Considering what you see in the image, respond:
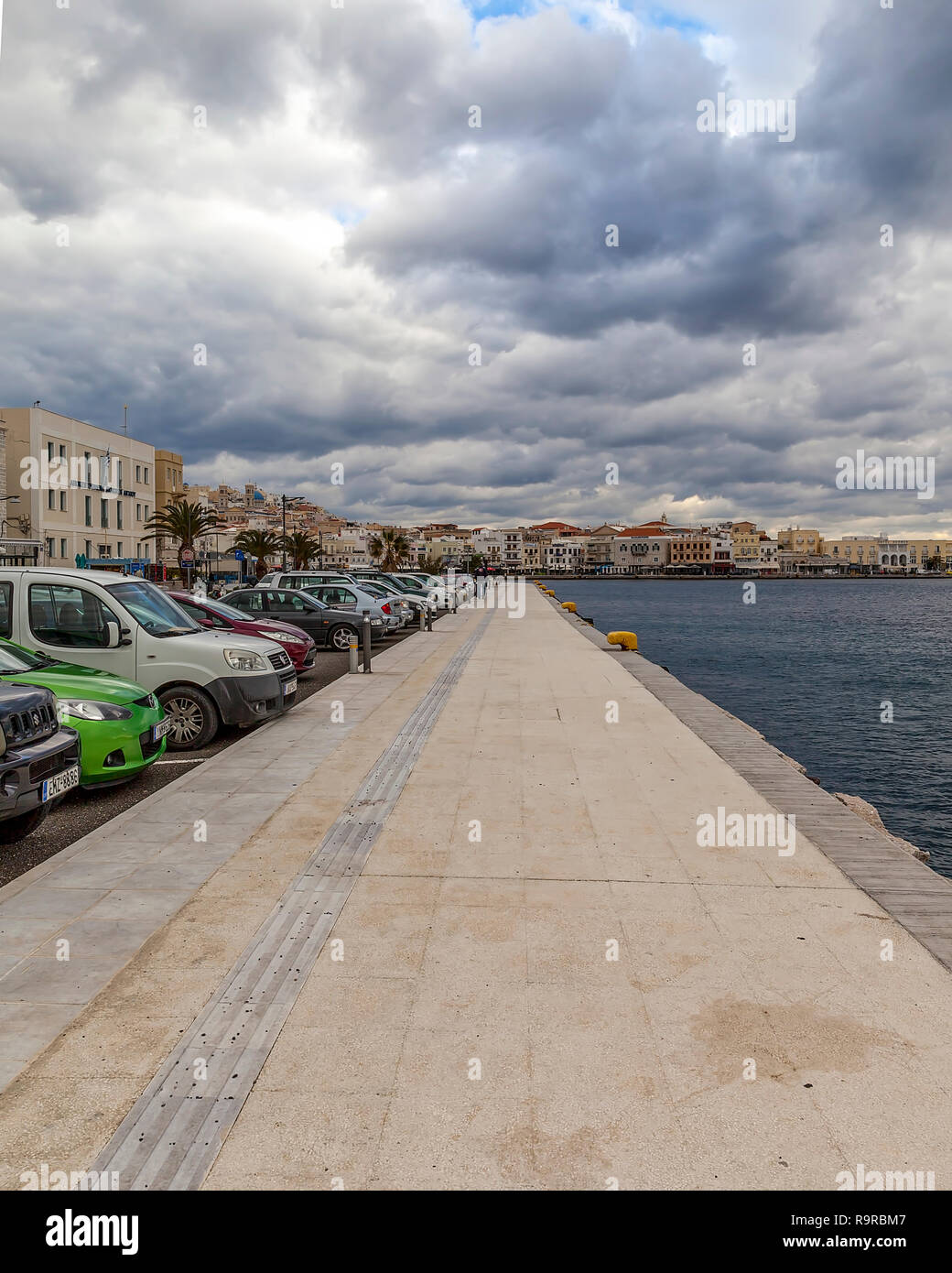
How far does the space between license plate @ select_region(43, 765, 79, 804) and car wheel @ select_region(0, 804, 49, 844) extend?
0.17 meters

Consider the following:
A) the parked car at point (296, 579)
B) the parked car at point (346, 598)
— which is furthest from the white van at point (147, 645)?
the parked car at point (296, 579)

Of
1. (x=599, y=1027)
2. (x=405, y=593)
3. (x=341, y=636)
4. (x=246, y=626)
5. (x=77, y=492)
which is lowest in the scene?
(x=599, y=1027)

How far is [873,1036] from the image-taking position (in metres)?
3.90

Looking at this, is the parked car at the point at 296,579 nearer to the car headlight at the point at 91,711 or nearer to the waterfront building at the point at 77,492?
the car headlight at the point at 91,711

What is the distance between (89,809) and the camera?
7.68 metres

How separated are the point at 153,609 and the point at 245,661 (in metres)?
1.34

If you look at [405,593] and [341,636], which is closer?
[341,636]

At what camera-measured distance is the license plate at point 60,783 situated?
19.9ft

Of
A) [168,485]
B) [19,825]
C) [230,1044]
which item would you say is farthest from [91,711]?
[168,485]

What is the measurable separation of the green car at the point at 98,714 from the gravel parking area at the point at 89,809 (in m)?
0.24

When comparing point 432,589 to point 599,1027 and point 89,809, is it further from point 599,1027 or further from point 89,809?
point 599,1027

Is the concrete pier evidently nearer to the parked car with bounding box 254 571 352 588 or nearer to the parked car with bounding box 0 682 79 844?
the parked car with bounding box 0 682 79 844

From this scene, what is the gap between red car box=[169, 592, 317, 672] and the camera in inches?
542

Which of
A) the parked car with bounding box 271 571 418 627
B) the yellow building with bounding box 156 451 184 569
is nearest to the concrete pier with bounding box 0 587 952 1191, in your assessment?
the parked car with bounding box 271 571 418 627
